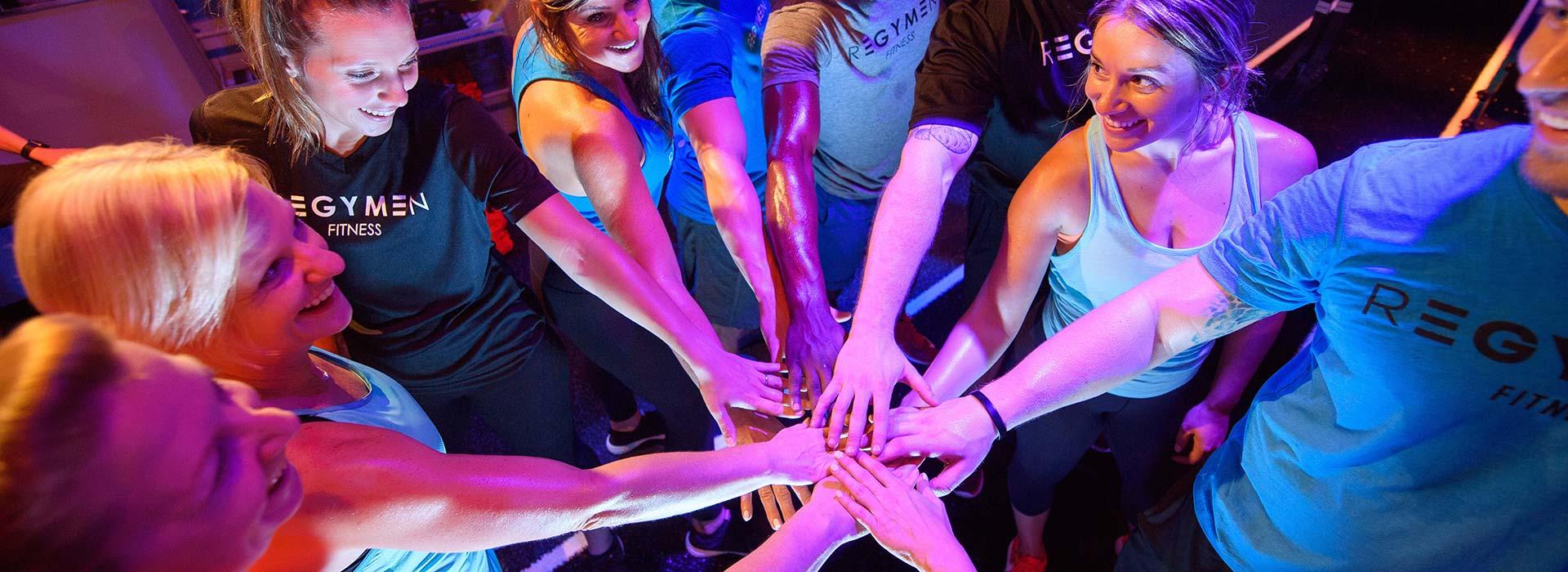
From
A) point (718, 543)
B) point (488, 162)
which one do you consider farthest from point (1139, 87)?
point (718, 543)

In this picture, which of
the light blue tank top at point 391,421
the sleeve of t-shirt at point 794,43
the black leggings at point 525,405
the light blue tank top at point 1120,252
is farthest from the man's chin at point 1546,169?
the black leggings at point 525,405

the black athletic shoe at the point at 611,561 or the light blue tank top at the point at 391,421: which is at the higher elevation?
the light blue tank top at the point at 391,421

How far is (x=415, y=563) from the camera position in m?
1.21

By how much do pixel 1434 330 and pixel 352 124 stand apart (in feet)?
6.14

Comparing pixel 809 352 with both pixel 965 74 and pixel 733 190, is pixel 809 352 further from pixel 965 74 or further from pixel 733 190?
pixel 965 74

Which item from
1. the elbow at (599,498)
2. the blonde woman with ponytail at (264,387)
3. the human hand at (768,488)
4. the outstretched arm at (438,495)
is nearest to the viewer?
the blonde woman with ponytail at (264,387)

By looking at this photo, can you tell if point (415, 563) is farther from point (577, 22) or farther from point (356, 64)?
point (577, 22)

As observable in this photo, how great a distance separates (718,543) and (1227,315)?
175cm

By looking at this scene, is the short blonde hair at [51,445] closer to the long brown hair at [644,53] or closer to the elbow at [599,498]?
the elbow at [599,498]

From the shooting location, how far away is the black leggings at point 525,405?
1.96 m

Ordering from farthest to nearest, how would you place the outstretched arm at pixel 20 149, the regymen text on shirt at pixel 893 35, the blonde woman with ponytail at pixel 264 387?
the outstretched arm at pixel 20 149 → the regymen text on shirt at pixel 893 35 → the blonde woman with ponytail at pixel 264 387

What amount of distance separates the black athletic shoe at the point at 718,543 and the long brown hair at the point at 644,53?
4.35ft

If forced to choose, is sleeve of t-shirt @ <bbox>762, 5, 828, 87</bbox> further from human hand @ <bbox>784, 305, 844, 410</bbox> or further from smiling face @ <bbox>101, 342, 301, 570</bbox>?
smiling face @ <bbox>101, 342, 301, 570</bbox>

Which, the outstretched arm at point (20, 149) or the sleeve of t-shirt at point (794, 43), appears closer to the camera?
the sleeve of t-shirt at point (794, 43)
